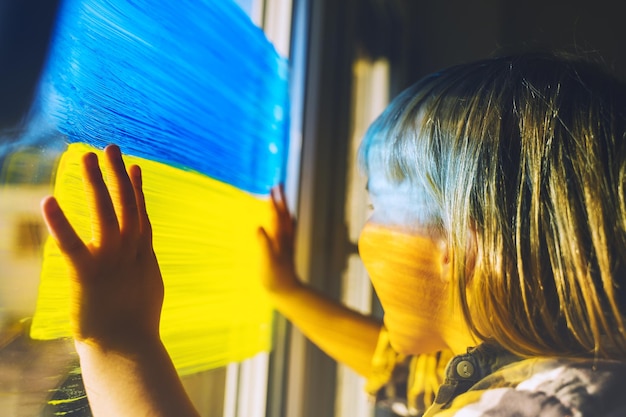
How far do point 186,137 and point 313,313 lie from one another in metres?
0.29

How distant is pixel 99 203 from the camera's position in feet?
1.13

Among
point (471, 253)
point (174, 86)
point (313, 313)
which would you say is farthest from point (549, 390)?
point (174, 86)

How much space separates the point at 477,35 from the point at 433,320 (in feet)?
1.15

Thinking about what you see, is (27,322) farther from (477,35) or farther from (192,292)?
(477,35)

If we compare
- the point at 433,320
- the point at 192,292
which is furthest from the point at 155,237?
the point at 433,320

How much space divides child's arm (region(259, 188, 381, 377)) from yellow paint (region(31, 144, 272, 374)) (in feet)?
0.06

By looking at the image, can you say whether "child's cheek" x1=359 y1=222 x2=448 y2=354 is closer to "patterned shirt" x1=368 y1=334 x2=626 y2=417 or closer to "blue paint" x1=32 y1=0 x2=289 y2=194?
"patterned shirt" x1=368 y1=334 x2=626 y2=417

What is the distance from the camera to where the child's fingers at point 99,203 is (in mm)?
335

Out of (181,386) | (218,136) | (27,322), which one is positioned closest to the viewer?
(27,322)

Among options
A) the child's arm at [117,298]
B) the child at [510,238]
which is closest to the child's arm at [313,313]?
the child at [510,238]

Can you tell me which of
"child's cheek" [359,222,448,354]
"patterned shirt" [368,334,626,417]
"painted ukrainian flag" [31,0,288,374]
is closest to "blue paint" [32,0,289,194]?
"painted ukrainian flag" [31,0,288,374]

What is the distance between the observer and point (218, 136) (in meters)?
0.52

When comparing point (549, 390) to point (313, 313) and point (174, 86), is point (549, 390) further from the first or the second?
point (174, 86)

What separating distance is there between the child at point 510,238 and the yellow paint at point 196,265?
0.13 feet
